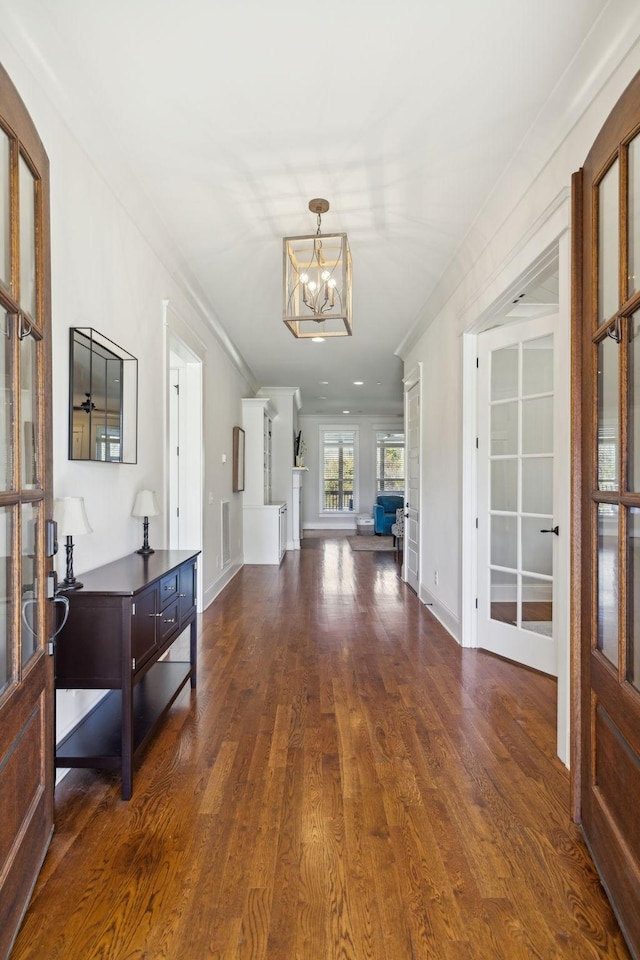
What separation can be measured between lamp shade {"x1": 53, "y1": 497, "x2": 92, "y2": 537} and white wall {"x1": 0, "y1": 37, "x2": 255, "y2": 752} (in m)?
0.17

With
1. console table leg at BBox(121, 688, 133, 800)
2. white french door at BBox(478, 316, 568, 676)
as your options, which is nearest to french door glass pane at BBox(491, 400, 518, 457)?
white french door at BBox(478, 316, 568, 676)

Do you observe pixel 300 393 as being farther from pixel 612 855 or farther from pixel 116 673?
pixel 612 855

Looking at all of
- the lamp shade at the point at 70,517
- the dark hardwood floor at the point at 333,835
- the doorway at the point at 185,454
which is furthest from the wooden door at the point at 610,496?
the doorway at the point at 185,454

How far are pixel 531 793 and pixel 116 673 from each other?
65.5 inches

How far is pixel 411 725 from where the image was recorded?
8.33ft

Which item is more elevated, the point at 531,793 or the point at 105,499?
the point at 105,499

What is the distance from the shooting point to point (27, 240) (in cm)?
147

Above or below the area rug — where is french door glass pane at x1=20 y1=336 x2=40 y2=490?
above

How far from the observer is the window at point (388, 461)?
1201cm

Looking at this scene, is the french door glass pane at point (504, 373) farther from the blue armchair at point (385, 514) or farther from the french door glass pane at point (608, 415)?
the blue armchair at point (385, 514)

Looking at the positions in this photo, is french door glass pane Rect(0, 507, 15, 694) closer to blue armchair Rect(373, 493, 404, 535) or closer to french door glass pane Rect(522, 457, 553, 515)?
french door glass pane Rect(522, 457, 553, 515)

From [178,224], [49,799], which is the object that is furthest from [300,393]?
[49,799]

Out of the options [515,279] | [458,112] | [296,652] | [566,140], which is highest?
[458,112]

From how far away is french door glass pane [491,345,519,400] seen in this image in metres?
3.32
